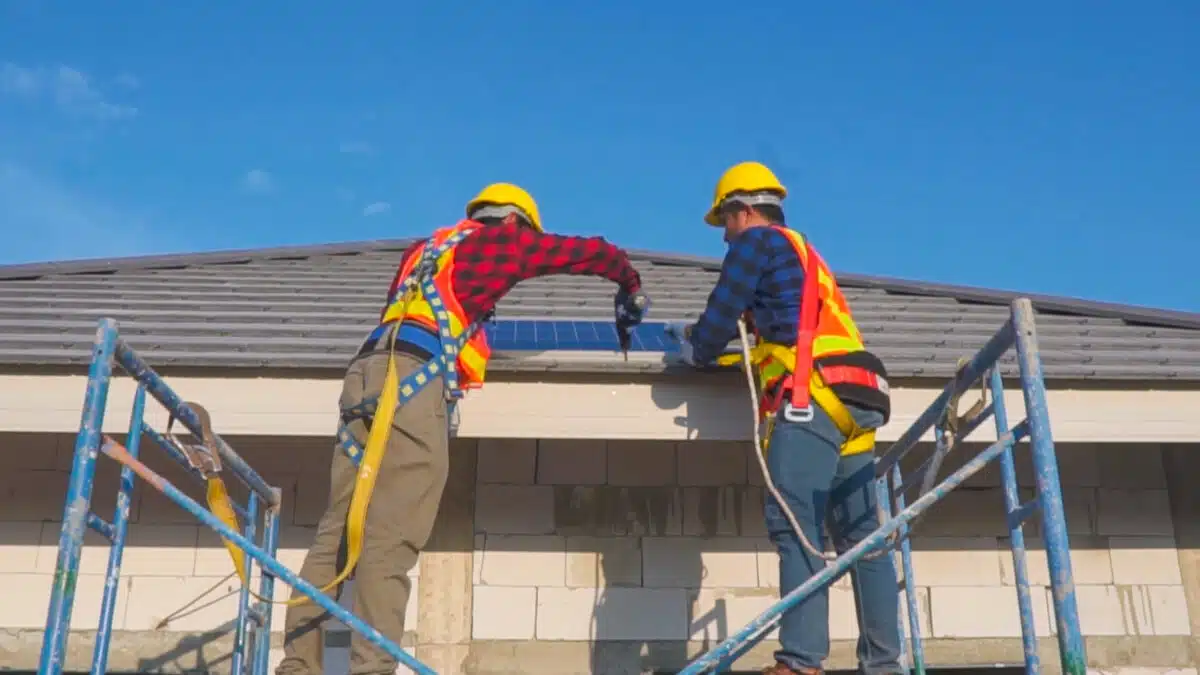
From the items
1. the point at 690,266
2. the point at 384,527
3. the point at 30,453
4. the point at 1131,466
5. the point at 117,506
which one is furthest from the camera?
the point at 690,266

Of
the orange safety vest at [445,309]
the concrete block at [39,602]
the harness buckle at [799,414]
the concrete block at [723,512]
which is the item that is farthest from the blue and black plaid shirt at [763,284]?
the concrete block at [39,602]

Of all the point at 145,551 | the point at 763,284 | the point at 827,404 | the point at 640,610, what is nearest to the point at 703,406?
the point at 763,284

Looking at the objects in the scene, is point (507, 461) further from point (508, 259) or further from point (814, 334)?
point (814, 334)

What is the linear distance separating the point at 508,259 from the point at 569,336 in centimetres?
160

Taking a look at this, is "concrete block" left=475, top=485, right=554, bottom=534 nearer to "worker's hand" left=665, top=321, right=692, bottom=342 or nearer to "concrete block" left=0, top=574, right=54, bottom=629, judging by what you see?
"worker's hand" left=665, top=321, right=692, bottom=342

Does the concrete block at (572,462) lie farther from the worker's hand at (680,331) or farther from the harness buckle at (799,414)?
the harness buckle at (799,414)

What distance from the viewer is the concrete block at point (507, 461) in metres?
5.59

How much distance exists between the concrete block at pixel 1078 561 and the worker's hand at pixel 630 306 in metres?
2.59

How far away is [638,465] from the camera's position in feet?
18.5

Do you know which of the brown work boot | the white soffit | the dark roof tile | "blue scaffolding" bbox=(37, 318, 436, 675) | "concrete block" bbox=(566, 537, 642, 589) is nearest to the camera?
"blue scaffolding" bbox=(37, 318, 436, 675)

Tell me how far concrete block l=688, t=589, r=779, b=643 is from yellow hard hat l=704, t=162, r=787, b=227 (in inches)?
82.5

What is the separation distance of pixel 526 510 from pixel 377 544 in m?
2.16

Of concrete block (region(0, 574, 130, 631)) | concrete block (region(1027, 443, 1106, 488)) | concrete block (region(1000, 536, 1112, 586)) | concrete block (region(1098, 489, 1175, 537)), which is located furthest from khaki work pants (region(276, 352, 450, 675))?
concrete block (region(1098, 489, 1175, 537))

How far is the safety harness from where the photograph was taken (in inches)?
133
